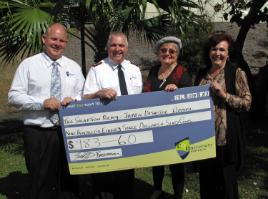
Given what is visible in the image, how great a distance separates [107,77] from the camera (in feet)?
14.3

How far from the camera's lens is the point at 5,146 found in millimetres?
8500

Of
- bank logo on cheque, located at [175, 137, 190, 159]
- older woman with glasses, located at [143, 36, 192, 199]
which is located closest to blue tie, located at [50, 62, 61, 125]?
older woman with glasses, located at [143, 36, 192, 199]

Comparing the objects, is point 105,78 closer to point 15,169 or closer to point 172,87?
point 172,87

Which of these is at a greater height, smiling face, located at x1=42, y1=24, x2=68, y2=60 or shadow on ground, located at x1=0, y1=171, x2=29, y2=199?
smiling face, located at x1=42, y1=24, x2=68, y2=60

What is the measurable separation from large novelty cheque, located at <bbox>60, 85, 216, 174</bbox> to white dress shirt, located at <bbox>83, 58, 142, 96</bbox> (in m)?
0.16

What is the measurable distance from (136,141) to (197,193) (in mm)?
1758

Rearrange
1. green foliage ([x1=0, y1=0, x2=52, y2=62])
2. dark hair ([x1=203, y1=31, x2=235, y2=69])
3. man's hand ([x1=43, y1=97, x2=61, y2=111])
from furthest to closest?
green foliage ([x1=0, y1=0, x2=52, y2=62])
dark hair ([x1=203, y1=31, x2=235, y2=69])
man's hand ([x1=43, y1=97, x2=61, y2=111])

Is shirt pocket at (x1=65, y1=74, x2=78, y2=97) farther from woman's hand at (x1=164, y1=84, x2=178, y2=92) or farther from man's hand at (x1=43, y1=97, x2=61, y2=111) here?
woman's hand at (x1=164, y1=84, x2=178, y2=92)

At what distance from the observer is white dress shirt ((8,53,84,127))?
13.9 feet

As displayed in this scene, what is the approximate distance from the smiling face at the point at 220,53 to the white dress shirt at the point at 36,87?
1.23m

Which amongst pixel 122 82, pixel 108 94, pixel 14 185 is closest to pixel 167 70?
pixel 122 82

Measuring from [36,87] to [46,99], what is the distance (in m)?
0.14

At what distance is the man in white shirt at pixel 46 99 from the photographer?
4.23 meters

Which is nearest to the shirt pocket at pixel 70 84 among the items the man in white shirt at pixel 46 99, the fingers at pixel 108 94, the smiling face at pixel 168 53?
the man in white shirt at pixel 46 99
